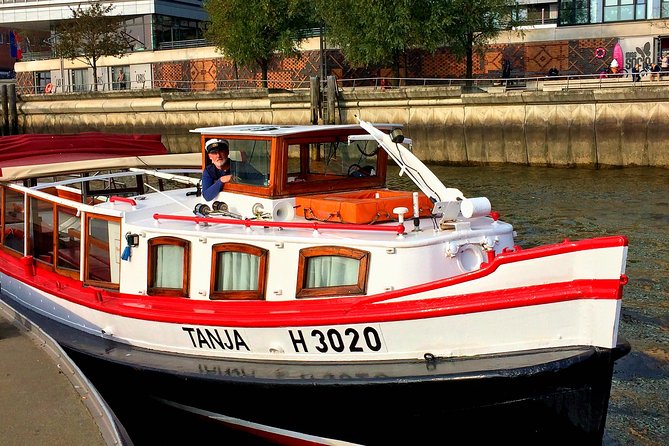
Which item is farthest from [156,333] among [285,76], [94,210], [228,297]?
[285,76]

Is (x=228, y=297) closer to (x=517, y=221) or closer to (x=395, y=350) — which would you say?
(x=395, y=350)

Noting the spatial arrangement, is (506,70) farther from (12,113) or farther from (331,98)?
(12,113)

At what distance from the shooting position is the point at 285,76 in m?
52.7

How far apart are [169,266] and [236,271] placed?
93 cm

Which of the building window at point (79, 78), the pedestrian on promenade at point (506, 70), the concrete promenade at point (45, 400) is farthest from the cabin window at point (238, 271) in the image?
the building window at point (79, 78)

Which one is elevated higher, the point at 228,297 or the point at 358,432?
the point at 228,297

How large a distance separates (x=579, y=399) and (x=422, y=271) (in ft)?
Result: 6.03

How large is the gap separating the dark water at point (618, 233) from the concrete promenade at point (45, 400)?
1150 mm

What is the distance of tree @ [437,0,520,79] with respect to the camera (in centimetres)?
4009

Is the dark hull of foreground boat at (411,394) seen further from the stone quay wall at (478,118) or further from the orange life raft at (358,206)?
the stone quay wall at (478,118)

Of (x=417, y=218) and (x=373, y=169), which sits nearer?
(x=417, y=218)

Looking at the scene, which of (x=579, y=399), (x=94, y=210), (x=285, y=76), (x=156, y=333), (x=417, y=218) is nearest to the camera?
(x=579, y=399)

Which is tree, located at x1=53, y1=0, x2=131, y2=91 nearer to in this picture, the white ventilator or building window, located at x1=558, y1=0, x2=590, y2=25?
building window, located at x1=558, y1=0, x2=590, y2=25

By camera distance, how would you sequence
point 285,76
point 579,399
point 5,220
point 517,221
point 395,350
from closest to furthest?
point 579,399 < point 395,350 < point 5,220 < point 517,221 < point 285,76
